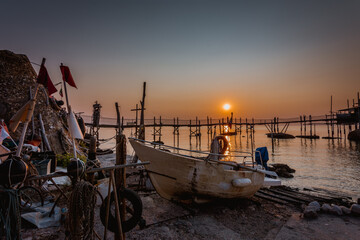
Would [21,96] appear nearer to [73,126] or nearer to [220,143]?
[73,126]

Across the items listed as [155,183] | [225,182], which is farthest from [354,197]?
[155,183]

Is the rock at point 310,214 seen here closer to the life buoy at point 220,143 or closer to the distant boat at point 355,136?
the life buoy at point 220,143

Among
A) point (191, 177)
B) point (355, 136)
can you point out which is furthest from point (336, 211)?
point (355, 136)

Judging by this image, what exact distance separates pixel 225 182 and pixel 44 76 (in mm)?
6636

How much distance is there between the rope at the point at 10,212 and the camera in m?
2.86

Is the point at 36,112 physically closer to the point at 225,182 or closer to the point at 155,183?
the point at 155,183

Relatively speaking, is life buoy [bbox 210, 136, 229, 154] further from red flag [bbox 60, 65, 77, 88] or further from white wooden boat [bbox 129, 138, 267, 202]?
red flag [bbox 60, 65, 77, 88]

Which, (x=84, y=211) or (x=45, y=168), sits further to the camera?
(x=45, y=168)

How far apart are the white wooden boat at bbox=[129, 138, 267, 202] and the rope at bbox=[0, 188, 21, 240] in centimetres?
434

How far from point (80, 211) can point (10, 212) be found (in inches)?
37.8

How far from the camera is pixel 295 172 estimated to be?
1770cm

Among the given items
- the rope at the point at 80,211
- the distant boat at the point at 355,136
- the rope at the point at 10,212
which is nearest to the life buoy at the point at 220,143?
the rope at the point at 80,211

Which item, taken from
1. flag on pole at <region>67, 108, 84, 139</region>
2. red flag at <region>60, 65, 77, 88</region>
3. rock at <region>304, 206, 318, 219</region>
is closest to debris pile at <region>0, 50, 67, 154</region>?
red flag at <region>60, 65, 77, 88</region>

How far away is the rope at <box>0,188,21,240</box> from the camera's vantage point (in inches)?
113
